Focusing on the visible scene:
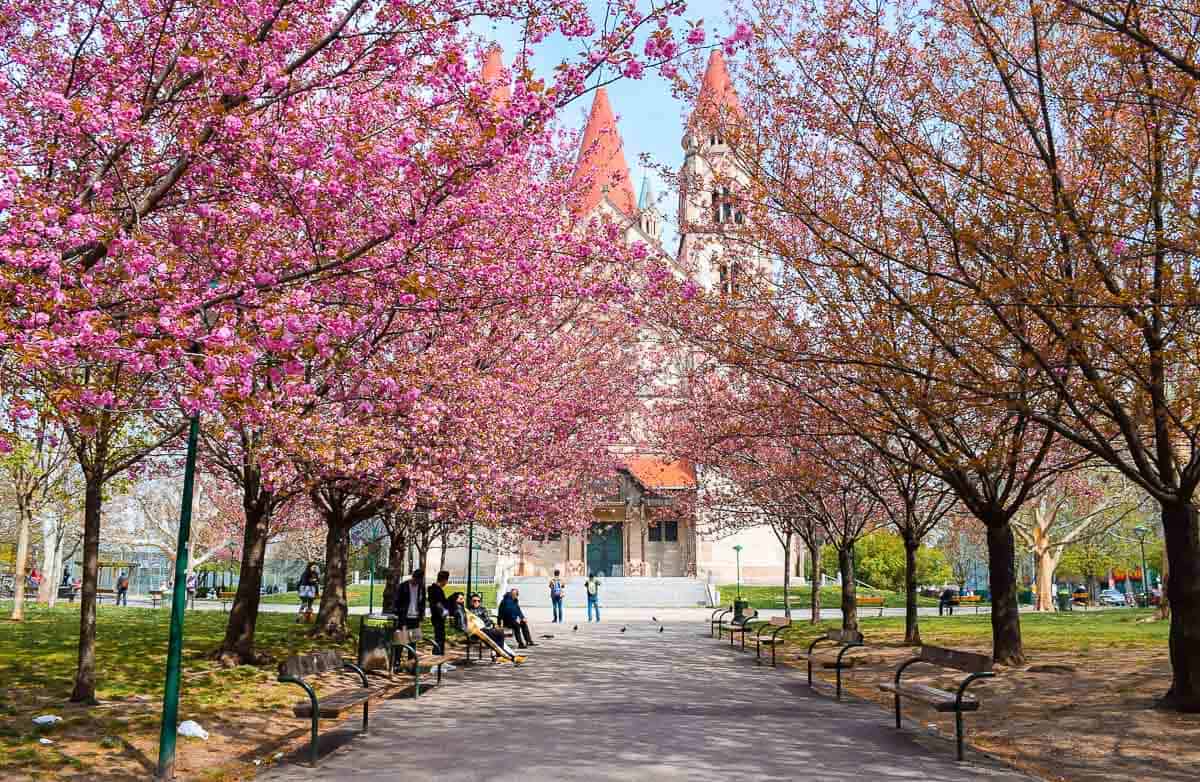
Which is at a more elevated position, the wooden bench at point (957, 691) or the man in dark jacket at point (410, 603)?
the man in dark jacket at point (410, 603)

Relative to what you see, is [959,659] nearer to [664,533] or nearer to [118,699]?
[118,699]

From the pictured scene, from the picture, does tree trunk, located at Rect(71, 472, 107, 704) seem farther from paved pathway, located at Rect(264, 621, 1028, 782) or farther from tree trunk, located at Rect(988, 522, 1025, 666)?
tree trunk, located at Rect(988, 522, 1025, 666)

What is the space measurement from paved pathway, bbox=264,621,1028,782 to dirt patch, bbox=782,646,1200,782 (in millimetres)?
788

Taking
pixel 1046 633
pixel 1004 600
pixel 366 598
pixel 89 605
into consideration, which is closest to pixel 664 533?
pixel 366 598

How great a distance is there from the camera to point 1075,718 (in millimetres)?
11156

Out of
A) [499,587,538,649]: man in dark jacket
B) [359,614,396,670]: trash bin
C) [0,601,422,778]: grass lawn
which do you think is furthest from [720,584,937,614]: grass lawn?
[0,601,422,778]: grass lawn

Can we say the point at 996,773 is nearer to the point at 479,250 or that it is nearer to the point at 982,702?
the point at 982,702

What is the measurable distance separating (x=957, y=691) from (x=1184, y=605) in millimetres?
2945

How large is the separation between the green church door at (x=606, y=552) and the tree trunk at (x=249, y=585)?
4762 centimetres

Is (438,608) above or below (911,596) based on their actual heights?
below

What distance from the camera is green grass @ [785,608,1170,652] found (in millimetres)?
20219

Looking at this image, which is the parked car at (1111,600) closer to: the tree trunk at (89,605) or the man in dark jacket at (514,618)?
the man in dark jacket at (514,618)

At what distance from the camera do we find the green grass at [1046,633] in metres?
20.2

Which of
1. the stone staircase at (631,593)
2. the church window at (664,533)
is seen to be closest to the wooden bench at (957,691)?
the stone staircase at (631,593)
